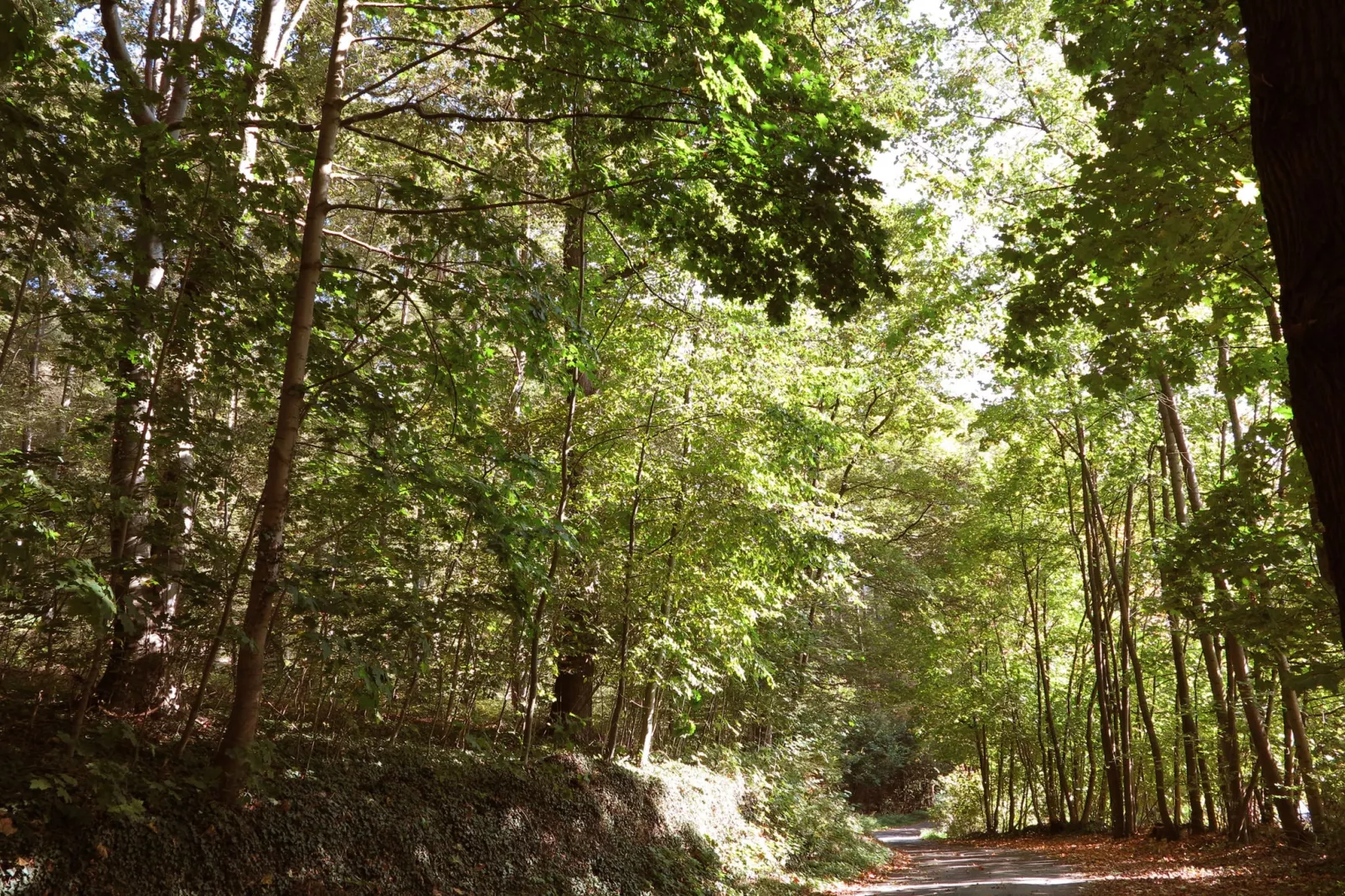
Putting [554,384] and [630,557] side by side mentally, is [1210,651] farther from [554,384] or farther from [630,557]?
[554,384]

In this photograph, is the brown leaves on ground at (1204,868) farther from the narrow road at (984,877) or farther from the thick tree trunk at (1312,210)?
the thick tree trunk at (1312,210)

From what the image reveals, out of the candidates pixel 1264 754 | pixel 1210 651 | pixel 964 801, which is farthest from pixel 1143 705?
pixel 964 801

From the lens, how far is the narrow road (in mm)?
10297

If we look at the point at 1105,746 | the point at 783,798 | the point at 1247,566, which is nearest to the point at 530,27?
the point at 1247,566

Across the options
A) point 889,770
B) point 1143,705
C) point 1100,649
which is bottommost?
point 889,770

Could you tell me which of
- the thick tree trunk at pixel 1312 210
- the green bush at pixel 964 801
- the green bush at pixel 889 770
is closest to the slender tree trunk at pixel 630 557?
the thick tree trunk at pixel 1312 210

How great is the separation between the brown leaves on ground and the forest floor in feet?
0.04

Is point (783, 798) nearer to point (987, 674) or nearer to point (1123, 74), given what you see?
point (987, 674)

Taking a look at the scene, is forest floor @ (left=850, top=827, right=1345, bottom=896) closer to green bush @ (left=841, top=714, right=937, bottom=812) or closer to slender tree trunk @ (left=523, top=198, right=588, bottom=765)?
slender tree trunk @ (left=523, top=198, right=588, bottom=765)

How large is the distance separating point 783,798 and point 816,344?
834 cm

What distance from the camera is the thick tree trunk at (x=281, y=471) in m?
4.54

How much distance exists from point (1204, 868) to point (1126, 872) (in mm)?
1081

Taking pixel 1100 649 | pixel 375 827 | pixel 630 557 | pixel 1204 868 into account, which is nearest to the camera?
pixel 375 827

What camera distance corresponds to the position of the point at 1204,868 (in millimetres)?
10781
